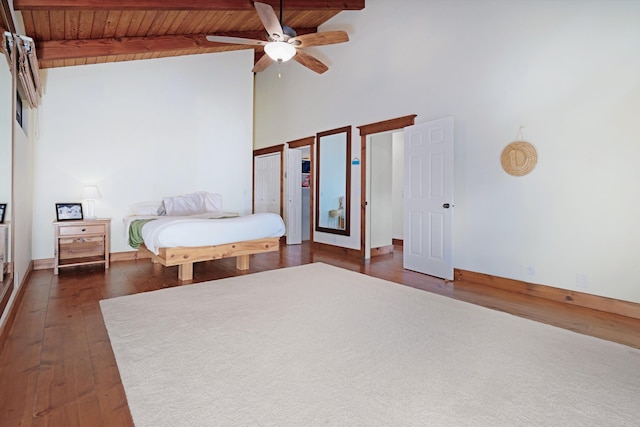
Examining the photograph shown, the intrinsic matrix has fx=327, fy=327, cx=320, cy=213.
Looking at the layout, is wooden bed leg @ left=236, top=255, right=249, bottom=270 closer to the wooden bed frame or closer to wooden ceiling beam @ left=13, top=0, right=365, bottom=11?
the wooden bed frame

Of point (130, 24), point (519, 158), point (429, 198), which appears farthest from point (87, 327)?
point (519, 158)

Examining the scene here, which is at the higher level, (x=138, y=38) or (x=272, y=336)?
(x=138, y=38)

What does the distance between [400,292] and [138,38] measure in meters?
4.74

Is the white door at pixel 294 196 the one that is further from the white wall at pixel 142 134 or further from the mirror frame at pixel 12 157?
the mirror frame at pixel 12 157

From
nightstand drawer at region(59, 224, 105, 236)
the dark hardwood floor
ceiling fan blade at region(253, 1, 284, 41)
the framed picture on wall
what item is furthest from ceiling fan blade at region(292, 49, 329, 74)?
the framed picture on wall

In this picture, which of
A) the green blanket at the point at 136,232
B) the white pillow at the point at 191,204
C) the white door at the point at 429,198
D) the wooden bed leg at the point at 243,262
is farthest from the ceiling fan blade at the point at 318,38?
the white pillow at the point at 191,204

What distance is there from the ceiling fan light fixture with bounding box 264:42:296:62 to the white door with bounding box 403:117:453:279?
2.00 m

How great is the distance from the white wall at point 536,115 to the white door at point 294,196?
246 cm

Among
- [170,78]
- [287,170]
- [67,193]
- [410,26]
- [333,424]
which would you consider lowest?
[333,424]

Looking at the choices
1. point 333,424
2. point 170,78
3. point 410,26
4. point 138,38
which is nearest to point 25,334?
point 333,424

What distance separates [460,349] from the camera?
2111 mm

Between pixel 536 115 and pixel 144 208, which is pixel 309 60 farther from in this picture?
pixel 144 208

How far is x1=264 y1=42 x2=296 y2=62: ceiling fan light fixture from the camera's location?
3418 mm

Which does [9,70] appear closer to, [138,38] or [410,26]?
[138,38]
